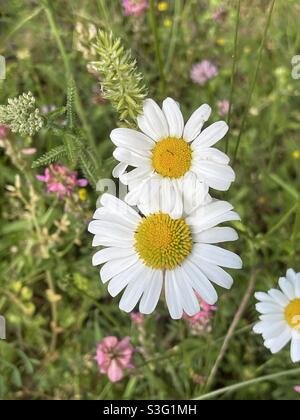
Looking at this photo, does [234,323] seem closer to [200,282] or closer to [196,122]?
[200,282]

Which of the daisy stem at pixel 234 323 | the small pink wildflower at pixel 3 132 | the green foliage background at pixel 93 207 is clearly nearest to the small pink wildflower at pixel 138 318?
the green foliage background at pixel 93 207

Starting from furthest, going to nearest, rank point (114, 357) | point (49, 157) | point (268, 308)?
1. point (114, 357)
2. point (268, 308)
3. point (49, 157)

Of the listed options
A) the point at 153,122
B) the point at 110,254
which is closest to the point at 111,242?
the point at 110,254

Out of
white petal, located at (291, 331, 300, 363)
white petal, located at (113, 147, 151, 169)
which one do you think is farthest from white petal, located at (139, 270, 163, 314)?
white petal, located at (291, 331, 300, 363)

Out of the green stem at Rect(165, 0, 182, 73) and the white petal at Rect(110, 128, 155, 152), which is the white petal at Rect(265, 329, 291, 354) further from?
the green stem at Rect(165, 0, 182, 73)

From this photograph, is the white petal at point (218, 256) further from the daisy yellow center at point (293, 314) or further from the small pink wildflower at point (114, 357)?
the small pink wildflower at point (114, 357)
